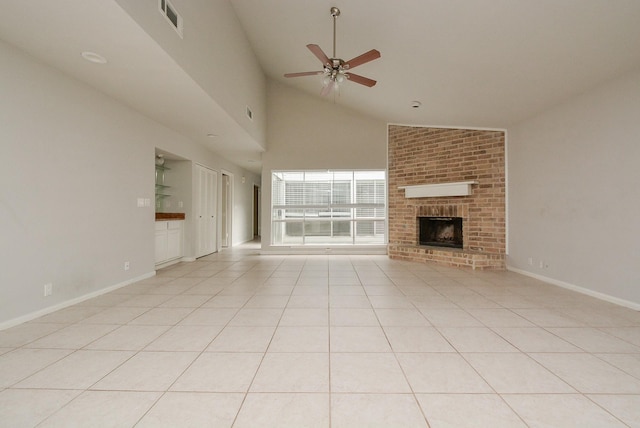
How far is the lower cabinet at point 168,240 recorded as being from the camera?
534 cm

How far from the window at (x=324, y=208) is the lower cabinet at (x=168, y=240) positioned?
2104mm

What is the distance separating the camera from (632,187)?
3150mm

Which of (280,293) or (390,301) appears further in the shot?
(280,293)

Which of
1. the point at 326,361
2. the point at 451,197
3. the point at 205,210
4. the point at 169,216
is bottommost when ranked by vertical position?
the point at 326,361

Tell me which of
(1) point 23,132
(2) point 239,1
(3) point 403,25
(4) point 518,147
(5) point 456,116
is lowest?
(1) point 23,132

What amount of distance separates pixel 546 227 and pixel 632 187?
1.31 m

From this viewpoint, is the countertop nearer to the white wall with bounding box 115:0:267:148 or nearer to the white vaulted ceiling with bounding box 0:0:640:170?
the white vaulted ceiling with bounding box 0:0:640:170

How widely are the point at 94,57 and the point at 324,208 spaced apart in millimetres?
5233

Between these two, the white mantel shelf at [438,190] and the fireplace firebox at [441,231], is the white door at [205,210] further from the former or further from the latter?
the fireplace firebox at [441,231]

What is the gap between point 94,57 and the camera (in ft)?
9.32

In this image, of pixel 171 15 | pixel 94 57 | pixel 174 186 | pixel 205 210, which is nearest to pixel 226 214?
pixel 205 210

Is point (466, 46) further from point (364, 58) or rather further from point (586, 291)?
point (586, 291)

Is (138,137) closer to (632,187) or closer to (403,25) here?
(403,25)

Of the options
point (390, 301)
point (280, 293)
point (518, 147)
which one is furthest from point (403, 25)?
point (280, 293)
